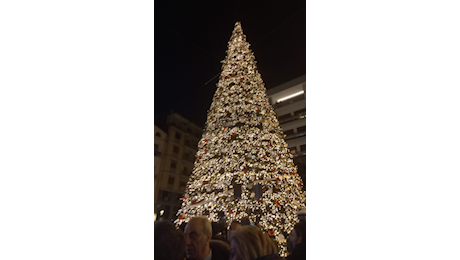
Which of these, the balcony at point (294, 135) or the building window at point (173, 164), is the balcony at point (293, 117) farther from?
the building window at point (173, 164)

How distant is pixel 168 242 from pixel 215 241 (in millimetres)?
382

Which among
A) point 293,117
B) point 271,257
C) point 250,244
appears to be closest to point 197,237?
point 250,244

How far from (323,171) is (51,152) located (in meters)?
2.07

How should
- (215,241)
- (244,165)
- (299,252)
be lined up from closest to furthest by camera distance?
(299,252) < (215,241) < (244,165)

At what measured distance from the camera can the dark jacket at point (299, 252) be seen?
5.36 feet

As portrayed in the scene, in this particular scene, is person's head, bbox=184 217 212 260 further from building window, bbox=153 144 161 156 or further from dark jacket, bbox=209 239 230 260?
building window, bbox=153 144 161 156

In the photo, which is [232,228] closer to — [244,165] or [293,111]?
[244,165]

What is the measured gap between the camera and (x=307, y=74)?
6.50 ft

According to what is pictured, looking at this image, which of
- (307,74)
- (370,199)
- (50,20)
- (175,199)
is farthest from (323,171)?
(50,20)

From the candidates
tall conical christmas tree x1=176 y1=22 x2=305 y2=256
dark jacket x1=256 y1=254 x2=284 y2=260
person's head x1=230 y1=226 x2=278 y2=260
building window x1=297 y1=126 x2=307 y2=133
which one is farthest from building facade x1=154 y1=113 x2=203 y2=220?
building window x1=297 y1=126 x2=307 y2=133

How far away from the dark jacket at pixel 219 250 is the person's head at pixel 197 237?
43 mm

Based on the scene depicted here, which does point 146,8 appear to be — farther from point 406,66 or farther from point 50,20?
point 406,66

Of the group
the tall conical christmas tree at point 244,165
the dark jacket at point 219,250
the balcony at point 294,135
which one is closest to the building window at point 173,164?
the tall conical christmas tree at point 244,165

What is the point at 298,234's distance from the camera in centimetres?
172
